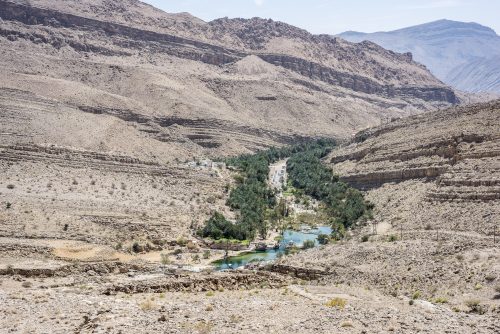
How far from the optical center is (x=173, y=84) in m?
120

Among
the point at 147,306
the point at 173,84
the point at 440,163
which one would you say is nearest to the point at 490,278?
the point at 147,306

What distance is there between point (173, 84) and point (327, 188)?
59.3 m

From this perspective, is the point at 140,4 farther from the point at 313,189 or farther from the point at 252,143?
the point at 313,189

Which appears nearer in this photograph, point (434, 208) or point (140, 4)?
point (434, 208)

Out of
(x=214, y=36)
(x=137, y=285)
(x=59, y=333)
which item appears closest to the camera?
(x=59, y=333)

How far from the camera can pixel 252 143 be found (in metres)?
109

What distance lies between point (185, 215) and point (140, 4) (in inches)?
5473

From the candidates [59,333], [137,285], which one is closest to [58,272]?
[137,285]

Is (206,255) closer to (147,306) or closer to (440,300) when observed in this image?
(440,300)

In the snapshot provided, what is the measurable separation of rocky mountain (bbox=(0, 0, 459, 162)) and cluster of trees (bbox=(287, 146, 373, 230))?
15.4m

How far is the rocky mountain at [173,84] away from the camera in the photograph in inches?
3339

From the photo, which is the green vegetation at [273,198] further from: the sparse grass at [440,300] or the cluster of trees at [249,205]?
the sparse grass at [440,300]

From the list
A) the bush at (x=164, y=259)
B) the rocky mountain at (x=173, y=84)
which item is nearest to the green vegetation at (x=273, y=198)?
the bush at (x=164, y=259)

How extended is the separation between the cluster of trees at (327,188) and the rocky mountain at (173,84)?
15379 millimetres
